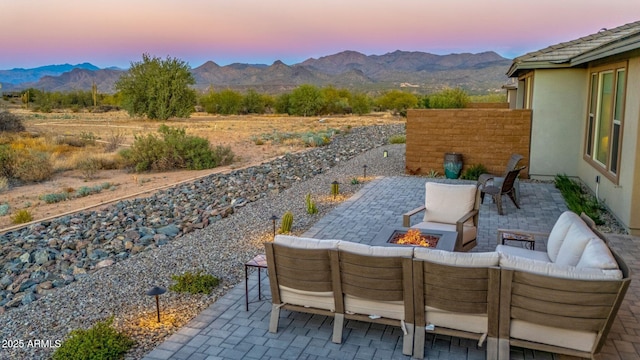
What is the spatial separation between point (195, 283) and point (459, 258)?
10.4 feet

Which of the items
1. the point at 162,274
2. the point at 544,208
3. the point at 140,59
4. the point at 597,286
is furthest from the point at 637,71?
the point at 140,59

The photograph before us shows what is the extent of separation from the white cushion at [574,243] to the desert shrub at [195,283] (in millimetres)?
3726

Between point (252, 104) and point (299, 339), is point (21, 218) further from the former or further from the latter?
point (252, 104)

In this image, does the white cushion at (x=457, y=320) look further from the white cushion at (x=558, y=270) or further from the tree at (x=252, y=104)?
the tree at (x=252, y=104)

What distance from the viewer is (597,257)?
370 centimetres

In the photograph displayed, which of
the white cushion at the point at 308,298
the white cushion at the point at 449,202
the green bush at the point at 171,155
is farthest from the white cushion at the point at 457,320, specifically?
the green bush at the point at 171,155

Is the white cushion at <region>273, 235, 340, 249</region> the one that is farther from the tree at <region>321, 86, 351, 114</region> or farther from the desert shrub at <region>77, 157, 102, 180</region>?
the tree at <region>321, 86, 351, 114</region>

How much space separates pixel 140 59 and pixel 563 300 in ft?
143

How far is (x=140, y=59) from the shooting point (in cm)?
4200

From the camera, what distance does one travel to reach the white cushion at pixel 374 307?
4156mm


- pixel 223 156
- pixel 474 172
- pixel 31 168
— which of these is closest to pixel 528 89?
pixel 474 172

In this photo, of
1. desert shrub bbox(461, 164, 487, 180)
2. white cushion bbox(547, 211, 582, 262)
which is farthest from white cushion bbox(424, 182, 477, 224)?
desert shrub bbox(461, 164, 487, 180)

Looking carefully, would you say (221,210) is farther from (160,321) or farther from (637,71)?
(637,71)

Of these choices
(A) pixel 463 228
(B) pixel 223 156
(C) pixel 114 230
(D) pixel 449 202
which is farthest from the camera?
(B) pixel 223 156
